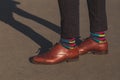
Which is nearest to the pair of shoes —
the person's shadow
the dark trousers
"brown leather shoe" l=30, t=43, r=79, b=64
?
"brown leather shoe" l=30, t=43, r=79, b=64

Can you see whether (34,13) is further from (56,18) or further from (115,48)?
(115,48)

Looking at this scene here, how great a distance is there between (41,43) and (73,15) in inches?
24.9

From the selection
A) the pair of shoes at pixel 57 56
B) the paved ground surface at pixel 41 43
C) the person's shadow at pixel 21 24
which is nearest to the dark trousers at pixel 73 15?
the pair of shoes at pixel 57 56

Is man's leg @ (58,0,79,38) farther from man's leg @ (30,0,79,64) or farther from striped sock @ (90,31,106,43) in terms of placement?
striped sock @ (90,31,106,43)

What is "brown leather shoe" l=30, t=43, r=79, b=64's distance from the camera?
12.0ft

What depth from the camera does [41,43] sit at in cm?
411

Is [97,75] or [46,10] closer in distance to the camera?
[97,75]

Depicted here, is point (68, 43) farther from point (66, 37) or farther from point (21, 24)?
point (21, 24)

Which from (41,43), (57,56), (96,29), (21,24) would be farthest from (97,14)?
(21,24)

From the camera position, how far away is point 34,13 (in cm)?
514

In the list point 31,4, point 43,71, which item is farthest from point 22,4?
point 43,71

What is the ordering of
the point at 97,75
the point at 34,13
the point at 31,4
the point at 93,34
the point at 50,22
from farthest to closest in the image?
the point at 31,4, the point at 34,13, the point at 50,22, the point at 93,34, the point at 97,75

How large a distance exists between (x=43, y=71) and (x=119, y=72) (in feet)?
1.94

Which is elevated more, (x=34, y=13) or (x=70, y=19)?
(x=70, y=19)
